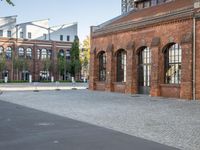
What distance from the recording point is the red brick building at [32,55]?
76062 mm

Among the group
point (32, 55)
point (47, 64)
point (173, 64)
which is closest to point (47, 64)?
point (47, 64)

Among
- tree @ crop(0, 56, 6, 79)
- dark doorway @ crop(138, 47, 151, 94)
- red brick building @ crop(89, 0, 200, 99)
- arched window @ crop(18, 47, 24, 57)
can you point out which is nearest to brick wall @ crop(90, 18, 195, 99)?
red brick building @ crop(89, 0, 200, 99)

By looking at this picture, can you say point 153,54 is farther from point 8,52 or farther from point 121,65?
point 8,52

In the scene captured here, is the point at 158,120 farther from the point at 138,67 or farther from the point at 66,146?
the point at 138,67

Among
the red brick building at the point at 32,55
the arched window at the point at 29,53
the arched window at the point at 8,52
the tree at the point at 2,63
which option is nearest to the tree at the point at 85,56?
the red brick building at the point at 32,55

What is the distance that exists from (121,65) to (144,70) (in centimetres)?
383

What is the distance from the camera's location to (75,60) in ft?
266

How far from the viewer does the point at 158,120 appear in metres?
14.9

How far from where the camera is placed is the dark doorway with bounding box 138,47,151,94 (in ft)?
105

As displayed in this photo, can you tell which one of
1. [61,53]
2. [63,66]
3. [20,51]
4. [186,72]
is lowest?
[186,72]

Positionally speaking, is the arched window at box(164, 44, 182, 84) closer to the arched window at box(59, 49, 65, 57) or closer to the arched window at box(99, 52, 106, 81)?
the arched window at box(99, 52, 106, 81)

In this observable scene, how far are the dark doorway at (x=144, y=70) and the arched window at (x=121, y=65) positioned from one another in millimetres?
2624

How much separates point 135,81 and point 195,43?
796 cm

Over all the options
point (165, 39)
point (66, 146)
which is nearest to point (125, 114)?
point (66, 146)
